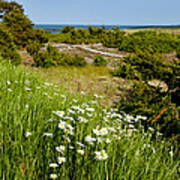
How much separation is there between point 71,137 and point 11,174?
72 centimetres

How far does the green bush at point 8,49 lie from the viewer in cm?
831

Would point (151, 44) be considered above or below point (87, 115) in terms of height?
above

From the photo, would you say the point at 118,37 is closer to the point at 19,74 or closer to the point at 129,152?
the point at 19,74

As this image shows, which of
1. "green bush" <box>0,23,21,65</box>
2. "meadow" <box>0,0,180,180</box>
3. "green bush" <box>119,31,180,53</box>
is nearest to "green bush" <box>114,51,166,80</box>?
"meadow" <box>0,0,180,180</box>

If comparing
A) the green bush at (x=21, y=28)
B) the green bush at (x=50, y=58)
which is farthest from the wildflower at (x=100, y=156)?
the green bush at (x=21, y=28)

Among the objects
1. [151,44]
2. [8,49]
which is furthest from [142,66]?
[151,44]

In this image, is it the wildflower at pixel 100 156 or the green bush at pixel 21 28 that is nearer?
the wildflower at pixel 100 156

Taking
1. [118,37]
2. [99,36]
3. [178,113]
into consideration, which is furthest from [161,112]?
[99,36]

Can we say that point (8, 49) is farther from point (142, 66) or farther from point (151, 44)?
point (151, 44)

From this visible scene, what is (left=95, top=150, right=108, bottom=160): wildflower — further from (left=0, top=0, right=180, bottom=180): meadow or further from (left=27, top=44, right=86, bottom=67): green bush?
(left=27, top=44, right=86, bottom=67): green bush

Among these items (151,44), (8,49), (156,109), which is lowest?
(156,109)

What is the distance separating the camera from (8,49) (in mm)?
8555

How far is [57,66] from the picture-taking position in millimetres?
9555

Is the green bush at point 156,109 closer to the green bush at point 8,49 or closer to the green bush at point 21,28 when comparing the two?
the green bush at point 8,49
